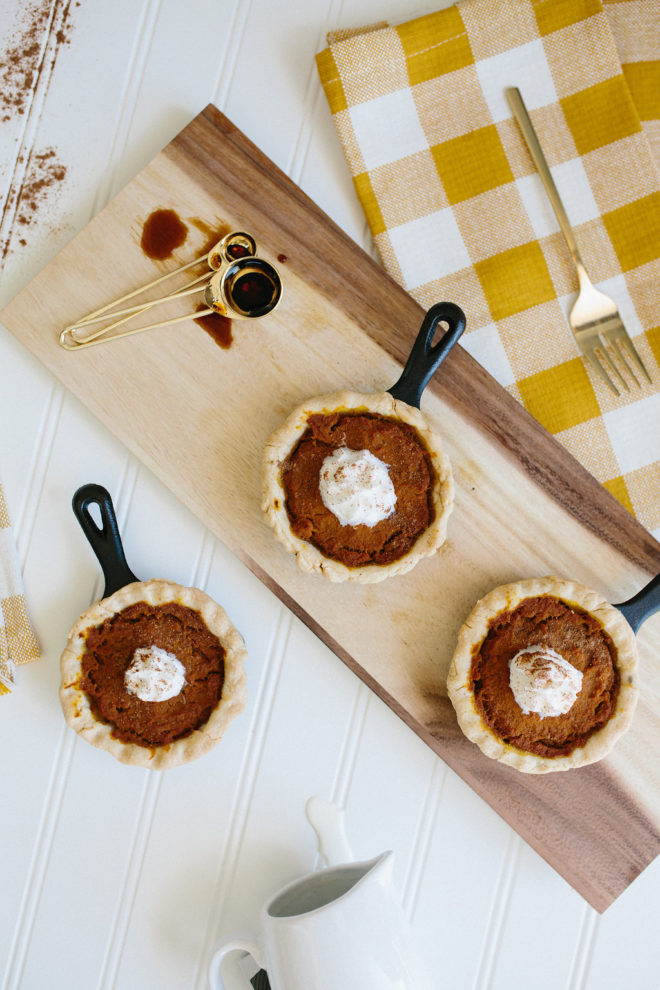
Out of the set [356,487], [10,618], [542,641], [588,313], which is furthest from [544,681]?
[10,618]

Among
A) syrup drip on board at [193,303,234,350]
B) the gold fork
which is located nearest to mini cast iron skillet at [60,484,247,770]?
syrup drip on board at [193,303,234,350]

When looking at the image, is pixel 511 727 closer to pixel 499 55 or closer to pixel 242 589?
pixel 242 589

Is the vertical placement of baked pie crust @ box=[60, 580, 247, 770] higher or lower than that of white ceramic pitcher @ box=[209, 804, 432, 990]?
higher

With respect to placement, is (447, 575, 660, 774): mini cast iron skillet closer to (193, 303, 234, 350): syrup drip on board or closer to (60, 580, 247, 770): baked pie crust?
(60, 580, 247, 770): baked pie crust

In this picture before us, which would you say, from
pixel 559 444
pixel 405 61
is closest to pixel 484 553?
pixel 559 444

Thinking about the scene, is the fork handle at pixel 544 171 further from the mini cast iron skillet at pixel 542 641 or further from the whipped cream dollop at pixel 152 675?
the whipped cream dollop at pixel 152 675
